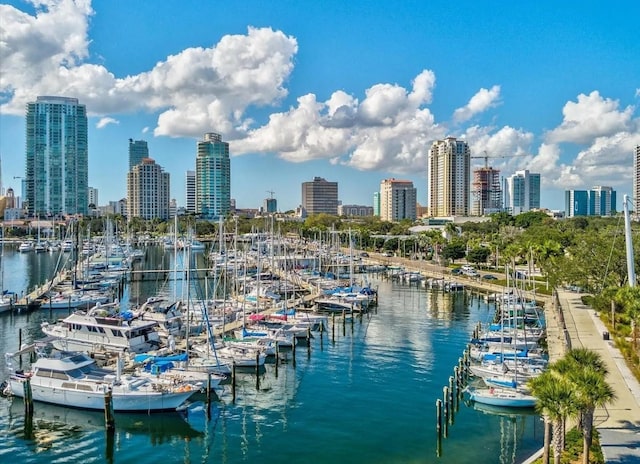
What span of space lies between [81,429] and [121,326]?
15.3 meters

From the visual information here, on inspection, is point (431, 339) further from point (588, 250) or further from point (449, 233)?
point (449, 233)

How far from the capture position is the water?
33562 mm

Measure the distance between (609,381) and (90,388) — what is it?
114ft

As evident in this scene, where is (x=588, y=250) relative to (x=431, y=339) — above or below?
above

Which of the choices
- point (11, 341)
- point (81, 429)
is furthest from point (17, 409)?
point (11, 341)

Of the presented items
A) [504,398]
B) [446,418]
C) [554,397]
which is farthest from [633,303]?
[554,397]

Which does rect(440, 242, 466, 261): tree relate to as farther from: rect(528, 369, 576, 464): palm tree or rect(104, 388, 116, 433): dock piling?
rect(528, 369, 576, 464): palm tree

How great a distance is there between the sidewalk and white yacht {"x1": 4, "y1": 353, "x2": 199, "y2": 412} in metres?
25.3

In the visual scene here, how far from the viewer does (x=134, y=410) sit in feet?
127

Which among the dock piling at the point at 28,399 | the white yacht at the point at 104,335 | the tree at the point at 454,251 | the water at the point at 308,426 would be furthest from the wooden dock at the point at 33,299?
the tree at the point at 454,251

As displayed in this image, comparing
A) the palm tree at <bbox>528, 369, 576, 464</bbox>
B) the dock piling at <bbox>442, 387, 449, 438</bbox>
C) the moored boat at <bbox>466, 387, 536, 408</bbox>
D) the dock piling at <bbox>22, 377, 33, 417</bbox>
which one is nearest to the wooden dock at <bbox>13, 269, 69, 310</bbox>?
the dock piling at <bbox>22, 377, 33, 417</bbox>

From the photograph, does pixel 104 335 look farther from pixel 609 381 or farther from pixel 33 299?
pixel 609 381

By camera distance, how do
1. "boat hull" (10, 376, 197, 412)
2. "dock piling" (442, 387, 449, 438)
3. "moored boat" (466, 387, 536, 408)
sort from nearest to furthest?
"dock piling" (442, 387, 449, 438) < "boat hull" (10, 376, 197, 412) < "moored boat" (466, 387, 536, 408)

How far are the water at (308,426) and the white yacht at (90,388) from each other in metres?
0.75
